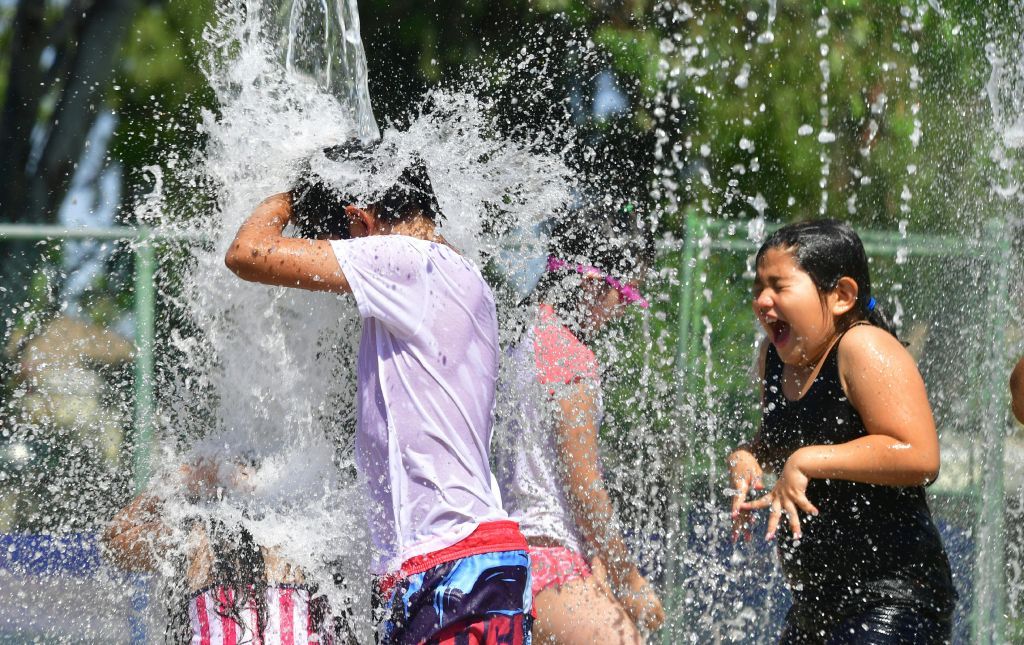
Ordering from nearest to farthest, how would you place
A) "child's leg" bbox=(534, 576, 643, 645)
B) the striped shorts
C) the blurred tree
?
the striped shorts → "child's leg" bbox=(534, 576, 643, 645) → the blurred tree

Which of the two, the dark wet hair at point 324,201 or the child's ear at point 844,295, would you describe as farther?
the child's ear at point 844,295

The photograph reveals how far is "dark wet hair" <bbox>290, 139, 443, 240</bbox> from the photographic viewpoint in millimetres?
2391

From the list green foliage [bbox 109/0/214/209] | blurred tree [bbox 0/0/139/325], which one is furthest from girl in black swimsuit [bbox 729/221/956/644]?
blurred tree [bbox 0/0/139/325]

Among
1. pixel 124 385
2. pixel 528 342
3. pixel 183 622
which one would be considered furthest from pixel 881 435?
pixel 124 385

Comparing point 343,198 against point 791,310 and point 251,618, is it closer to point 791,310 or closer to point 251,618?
point 251,618

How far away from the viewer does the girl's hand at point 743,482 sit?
265 cm

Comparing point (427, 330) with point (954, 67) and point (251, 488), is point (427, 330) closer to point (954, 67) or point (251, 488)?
point (251, 488)

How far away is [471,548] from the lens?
216 cm

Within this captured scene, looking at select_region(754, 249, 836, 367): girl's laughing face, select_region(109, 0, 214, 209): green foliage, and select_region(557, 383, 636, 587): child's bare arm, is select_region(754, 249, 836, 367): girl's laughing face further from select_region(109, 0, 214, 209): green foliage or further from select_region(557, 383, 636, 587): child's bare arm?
select_region(109, 0, 214, 209): green foliage

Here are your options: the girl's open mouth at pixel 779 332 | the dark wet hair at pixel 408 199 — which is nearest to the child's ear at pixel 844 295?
→ the girl's open mouth at pixel 779 332

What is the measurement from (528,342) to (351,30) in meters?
1.18

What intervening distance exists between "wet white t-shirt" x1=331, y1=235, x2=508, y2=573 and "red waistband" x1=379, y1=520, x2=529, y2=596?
0.01m

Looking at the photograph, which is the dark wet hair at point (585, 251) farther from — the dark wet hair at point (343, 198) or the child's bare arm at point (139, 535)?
the child's bare arm at point (139, 535)

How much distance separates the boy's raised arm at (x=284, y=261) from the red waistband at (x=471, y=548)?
0.56 metres
